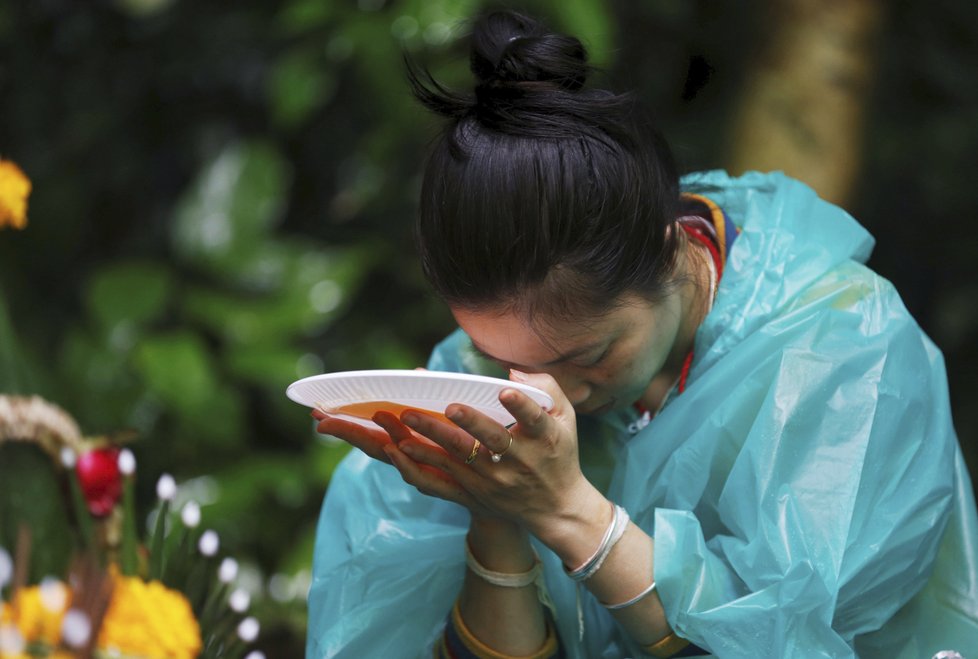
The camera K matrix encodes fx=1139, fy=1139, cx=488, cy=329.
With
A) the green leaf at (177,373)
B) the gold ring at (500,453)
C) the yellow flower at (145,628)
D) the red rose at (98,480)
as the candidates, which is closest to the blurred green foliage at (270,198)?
the green leaf at (177,373)

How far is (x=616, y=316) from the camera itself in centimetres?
101

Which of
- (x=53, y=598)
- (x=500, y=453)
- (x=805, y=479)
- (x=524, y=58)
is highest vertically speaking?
(x=524, y=58)

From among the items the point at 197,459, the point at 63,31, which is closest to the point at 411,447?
the point at 197,459

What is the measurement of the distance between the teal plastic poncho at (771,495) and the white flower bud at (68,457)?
0.30m

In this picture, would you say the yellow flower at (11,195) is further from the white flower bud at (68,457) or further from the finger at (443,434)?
the finger at (443,434)

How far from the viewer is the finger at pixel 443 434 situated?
33.5 inches

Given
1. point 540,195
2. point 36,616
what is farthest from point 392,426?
point 36,616

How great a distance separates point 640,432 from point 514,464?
271 mm

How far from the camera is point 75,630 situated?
22.1 inches

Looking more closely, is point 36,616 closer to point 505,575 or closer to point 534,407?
point 534,407

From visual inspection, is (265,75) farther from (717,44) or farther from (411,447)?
(411,447)

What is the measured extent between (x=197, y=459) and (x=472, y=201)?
4.28ft

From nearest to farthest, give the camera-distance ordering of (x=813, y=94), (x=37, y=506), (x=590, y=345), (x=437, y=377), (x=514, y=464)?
(x=437, y=377) → (x=514, y=464) → (x=590, y=345) → (x=37, y=506) → (x=813, y=94)

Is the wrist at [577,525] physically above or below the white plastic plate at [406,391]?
below
